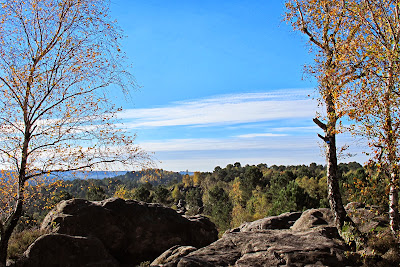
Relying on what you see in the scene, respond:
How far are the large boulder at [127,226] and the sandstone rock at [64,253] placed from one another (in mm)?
2701

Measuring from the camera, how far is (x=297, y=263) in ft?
35.2

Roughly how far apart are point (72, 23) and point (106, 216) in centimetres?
1095

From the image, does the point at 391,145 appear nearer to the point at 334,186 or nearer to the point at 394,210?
the point at 394,210

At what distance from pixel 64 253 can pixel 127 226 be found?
214 inches

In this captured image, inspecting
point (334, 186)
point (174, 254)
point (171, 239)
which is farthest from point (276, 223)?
point (174, 254)

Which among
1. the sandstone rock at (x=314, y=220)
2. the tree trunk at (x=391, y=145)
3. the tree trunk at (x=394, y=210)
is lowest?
the sandstone rock at (x=314, y=220)

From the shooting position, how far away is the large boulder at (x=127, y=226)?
16.8 metres

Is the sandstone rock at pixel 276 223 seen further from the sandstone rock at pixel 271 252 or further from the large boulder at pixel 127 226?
the sandstone rock at pixel 271 252

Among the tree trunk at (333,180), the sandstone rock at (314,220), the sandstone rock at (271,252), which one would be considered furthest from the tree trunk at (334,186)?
the sandstone rock at (271,252)

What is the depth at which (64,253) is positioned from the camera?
12781mm

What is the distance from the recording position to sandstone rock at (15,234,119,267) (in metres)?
12.3

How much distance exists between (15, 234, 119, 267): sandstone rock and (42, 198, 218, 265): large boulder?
8.86ft

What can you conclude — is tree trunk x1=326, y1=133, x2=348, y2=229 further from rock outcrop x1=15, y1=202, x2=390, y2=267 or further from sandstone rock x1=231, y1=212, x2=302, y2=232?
sandstone rock x1=231, y1=212, x2=302, y2=232

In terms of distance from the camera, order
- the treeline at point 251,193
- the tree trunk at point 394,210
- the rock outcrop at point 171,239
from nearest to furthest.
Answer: the treeline at point 251,193 < the rock outcrop at point 171,239 < the tree trunk at point 394,210
